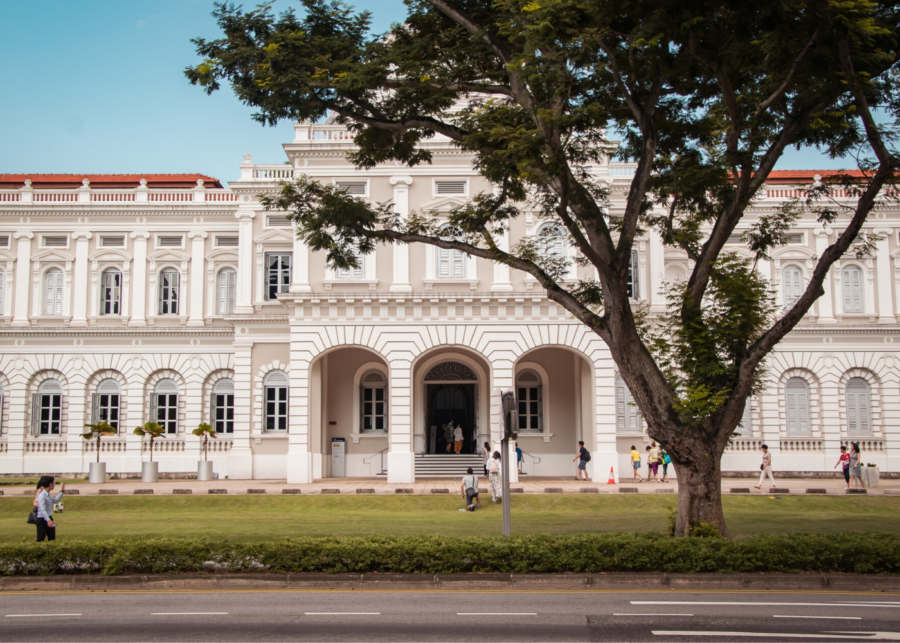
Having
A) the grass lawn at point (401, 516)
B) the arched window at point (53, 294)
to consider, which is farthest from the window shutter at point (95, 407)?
the grass lawn at point (401, 516)

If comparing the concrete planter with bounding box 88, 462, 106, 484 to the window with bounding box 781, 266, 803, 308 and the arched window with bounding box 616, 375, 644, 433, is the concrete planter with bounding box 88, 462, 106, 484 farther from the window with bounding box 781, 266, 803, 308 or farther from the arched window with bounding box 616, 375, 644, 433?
the window with bounding box 781, 266, 803, 308

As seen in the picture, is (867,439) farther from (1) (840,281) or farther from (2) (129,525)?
(2) (129,525)

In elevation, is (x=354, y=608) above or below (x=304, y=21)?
below

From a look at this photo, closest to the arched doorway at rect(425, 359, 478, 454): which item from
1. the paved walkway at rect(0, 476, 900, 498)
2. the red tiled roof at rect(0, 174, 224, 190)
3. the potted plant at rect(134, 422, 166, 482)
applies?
the paved walkway at rect(0, 476, 900, 498)

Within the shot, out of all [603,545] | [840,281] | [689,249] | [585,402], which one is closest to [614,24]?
[689,249]

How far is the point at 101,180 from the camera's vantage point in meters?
36.5

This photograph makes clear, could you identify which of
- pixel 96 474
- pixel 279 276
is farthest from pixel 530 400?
pixel 96 474

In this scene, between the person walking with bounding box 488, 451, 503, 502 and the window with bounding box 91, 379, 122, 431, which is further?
the window with bounding box 91, 379, 122, 431

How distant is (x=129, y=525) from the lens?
18.7 meters

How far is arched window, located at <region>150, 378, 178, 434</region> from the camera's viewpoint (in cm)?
3347

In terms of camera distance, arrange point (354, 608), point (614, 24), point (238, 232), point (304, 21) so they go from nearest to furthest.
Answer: point (354, 608) → point (614, 24) → point (304, 21) → point (238, 232)

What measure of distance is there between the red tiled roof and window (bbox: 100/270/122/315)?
4621 mm

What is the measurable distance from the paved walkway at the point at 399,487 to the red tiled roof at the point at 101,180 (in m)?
13.7

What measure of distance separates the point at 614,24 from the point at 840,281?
80.2 ft
